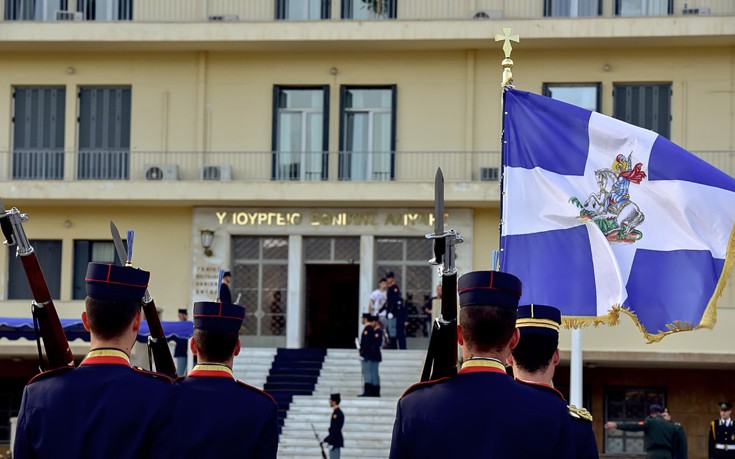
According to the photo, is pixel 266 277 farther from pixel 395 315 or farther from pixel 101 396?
pixel 101 396

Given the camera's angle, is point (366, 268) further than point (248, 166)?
No

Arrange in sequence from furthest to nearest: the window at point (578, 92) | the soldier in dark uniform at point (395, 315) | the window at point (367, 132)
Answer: the window at point (367, 132)
the window at point (578, 92)
the soldier in dark uniform at point (395, 315)

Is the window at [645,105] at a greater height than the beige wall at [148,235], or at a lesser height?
greater

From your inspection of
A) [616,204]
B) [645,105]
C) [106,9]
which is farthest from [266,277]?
[616,204]

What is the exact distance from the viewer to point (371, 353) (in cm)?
2702

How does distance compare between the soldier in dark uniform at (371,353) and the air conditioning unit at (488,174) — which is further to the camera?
the air conditioning unit at (488,174)

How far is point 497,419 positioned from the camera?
588cm

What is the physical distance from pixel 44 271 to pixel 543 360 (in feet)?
87.9

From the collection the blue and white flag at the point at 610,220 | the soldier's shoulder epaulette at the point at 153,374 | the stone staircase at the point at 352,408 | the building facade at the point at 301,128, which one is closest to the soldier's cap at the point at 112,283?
the soldier's shoulder epaulette at the point at 153,374

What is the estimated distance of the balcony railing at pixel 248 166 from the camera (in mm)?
31531

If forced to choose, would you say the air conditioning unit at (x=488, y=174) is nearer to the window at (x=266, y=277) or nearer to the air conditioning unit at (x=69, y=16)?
the window at (x=266, y=277)

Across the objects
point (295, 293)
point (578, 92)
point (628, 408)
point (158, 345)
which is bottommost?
point (628, 408)

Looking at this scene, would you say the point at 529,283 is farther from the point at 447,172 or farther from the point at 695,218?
the point at 447,172

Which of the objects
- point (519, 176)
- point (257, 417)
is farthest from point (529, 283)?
point (257, 417)
